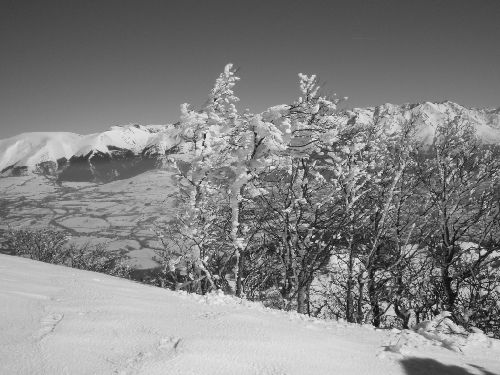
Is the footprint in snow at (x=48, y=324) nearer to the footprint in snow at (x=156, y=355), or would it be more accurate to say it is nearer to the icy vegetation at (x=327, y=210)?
the icy vegetation at (x=327, y=210)

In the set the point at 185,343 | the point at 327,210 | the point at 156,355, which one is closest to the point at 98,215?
the point at 327,210

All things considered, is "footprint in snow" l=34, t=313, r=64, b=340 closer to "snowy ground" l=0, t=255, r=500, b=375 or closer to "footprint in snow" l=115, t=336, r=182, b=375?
"snowy ground" l=0, t=255, r=500, b=375

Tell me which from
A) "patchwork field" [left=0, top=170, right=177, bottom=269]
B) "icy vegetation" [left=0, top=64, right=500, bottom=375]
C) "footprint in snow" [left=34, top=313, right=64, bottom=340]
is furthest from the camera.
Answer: "patchwork field" [left=0, top=170, right=177, bottom=269]

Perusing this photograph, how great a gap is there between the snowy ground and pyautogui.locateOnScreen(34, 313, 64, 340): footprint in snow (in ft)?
0.03

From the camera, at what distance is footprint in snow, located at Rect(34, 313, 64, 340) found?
3381 mm

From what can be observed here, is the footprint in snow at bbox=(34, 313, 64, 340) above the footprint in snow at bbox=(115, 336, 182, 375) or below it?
above

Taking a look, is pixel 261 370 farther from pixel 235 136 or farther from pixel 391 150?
pixel 391 150

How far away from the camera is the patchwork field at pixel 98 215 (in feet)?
294

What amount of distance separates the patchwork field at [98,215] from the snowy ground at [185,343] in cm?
6230

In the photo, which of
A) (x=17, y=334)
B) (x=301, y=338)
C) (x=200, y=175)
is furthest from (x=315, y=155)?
(x=17, y=334)

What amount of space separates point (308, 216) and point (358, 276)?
236 cm

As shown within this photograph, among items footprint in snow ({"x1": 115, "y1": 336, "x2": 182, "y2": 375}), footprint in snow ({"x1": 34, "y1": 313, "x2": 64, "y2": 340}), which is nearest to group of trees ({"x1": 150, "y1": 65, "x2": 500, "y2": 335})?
footprint in snow ({"x1": 34, "y1": 313, "x2": 64, "y2": 340})

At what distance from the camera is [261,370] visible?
3.04m

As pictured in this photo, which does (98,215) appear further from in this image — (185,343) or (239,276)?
(185,343)
